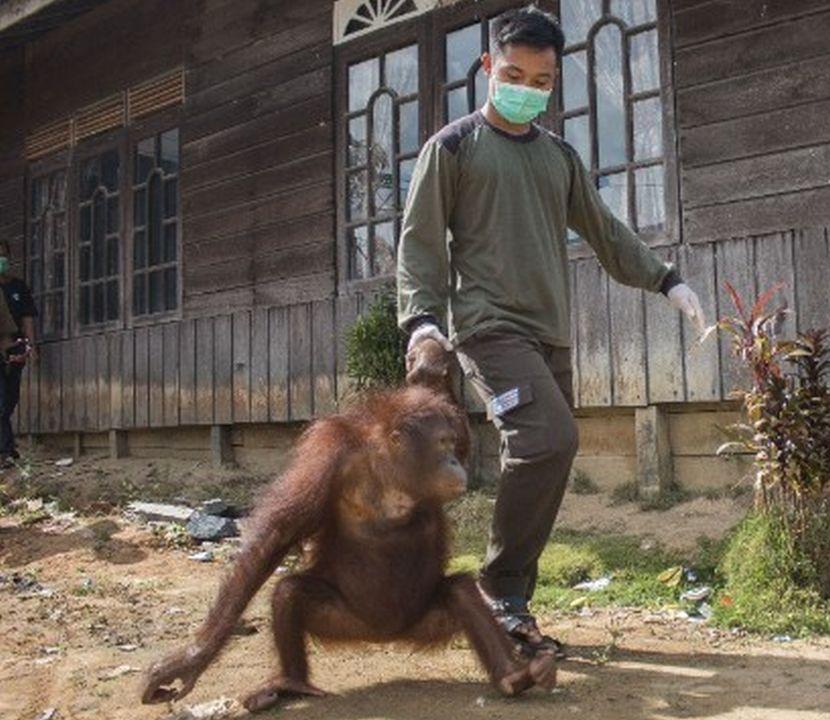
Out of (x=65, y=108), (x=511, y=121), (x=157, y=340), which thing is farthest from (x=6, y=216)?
(x=511, y=121)

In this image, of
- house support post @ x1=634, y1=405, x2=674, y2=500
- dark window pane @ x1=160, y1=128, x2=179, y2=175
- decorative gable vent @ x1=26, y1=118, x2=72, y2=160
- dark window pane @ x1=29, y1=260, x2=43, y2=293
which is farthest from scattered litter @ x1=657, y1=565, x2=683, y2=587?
dark window pane @ x1=29, y1=260, x2=43, y2=293

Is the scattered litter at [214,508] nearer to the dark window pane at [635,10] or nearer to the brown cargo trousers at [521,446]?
the brown cargo trousers at [521,446]

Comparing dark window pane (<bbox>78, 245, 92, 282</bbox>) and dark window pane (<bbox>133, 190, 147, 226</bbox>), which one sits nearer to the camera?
dark window pane (<bbox>133, 190, 147, 226</bbox>)

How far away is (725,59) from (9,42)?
354 inches

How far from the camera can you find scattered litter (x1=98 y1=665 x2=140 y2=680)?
A: 13.0 ft

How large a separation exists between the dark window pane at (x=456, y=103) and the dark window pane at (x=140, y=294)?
13.9ft

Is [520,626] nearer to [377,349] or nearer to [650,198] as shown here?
[650,198]

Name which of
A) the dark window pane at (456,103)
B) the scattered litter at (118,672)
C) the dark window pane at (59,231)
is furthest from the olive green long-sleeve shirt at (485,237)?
the dark window pane at (59,231)

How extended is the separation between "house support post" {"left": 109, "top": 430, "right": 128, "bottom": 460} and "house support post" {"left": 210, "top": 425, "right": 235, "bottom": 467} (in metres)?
1.62

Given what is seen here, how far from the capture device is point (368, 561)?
3.34 meters

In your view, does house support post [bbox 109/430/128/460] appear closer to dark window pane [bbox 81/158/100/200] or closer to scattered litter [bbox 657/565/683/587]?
dark window pane [bbox 81/158/100/200]

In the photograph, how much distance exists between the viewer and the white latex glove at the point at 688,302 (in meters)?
3.90

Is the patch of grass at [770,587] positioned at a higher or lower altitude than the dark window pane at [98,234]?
lower

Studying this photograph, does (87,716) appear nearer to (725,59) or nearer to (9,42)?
(725,59)
